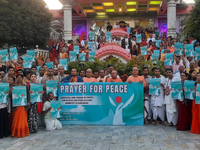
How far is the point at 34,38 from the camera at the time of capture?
17047 millimetres

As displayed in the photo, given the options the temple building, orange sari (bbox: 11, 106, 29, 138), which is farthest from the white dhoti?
the temple building

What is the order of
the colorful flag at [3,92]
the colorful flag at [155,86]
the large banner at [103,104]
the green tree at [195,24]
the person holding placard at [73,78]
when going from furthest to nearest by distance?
the green tree at [195,24], the person holding placard at [73,78], the large banner at [103,104], the colorful flag at [155,86], the colorful flag at [3,92]

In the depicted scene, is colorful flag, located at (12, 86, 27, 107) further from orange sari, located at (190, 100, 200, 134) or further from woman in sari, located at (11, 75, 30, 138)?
orange sari, located at (190, 100, 200, 134)

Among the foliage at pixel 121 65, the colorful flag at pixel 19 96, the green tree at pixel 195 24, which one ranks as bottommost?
the colorful flag at pixel 19 96

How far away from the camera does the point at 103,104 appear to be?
609cm

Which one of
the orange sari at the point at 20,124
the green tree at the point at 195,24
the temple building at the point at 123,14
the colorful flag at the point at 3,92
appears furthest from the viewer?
the temple building at the point at 123,14

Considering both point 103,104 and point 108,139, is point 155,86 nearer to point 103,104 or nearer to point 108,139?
point 103,104

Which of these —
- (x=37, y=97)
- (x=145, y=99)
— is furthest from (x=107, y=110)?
(x=37, y=97)

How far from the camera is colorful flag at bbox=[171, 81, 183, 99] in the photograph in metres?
5.61

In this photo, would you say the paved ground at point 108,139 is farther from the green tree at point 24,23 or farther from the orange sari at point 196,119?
the green tree at point 24,23

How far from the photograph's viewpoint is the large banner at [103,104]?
605cm

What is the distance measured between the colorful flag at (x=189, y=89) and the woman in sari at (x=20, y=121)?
376 centimetres

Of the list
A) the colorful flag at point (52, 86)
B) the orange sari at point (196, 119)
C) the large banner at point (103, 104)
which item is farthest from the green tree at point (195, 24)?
the colorful flag at point (52, 86)

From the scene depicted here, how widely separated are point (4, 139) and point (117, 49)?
671 centimetres
